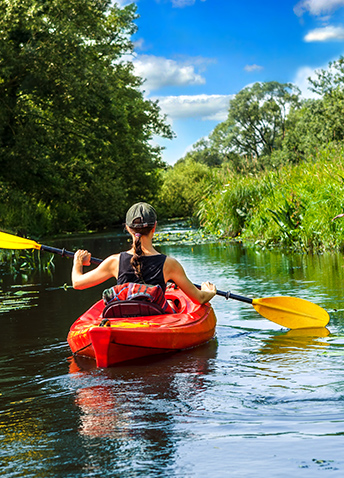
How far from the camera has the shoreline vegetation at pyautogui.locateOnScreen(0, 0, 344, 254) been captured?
43.4 feet

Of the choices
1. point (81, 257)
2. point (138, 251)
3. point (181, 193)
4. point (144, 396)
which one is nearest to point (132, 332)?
point (138, 251)

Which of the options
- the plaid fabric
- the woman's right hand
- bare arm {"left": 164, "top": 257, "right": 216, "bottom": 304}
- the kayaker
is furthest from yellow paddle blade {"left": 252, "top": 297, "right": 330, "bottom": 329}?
the woman's right hand

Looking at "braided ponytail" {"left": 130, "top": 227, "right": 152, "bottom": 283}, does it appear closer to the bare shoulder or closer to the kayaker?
the kayaker

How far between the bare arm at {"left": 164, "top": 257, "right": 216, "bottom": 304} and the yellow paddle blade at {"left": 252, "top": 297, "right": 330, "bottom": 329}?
0.88 m

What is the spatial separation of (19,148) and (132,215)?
796 inches

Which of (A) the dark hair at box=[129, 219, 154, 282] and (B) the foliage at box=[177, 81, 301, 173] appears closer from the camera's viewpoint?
(A) the dark hair at box=[129, 219, 154, 282]

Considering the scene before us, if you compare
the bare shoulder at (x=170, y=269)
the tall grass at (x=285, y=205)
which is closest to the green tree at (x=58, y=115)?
the tall grass at (x=285, y=205)

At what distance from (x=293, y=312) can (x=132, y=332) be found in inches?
84.5

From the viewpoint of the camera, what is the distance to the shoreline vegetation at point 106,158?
1323 cm

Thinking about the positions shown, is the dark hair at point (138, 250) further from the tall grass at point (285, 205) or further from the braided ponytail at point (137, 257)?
the tall grass at point (285, 205)

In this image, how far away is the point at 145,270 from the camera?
16.1ft

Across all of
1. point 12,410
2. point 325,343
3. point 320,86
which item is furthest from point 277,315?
point 320,86

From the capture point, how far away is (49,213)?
2788 cm

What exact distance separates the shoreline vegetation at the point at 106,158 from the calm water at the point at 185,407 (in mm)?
6393
